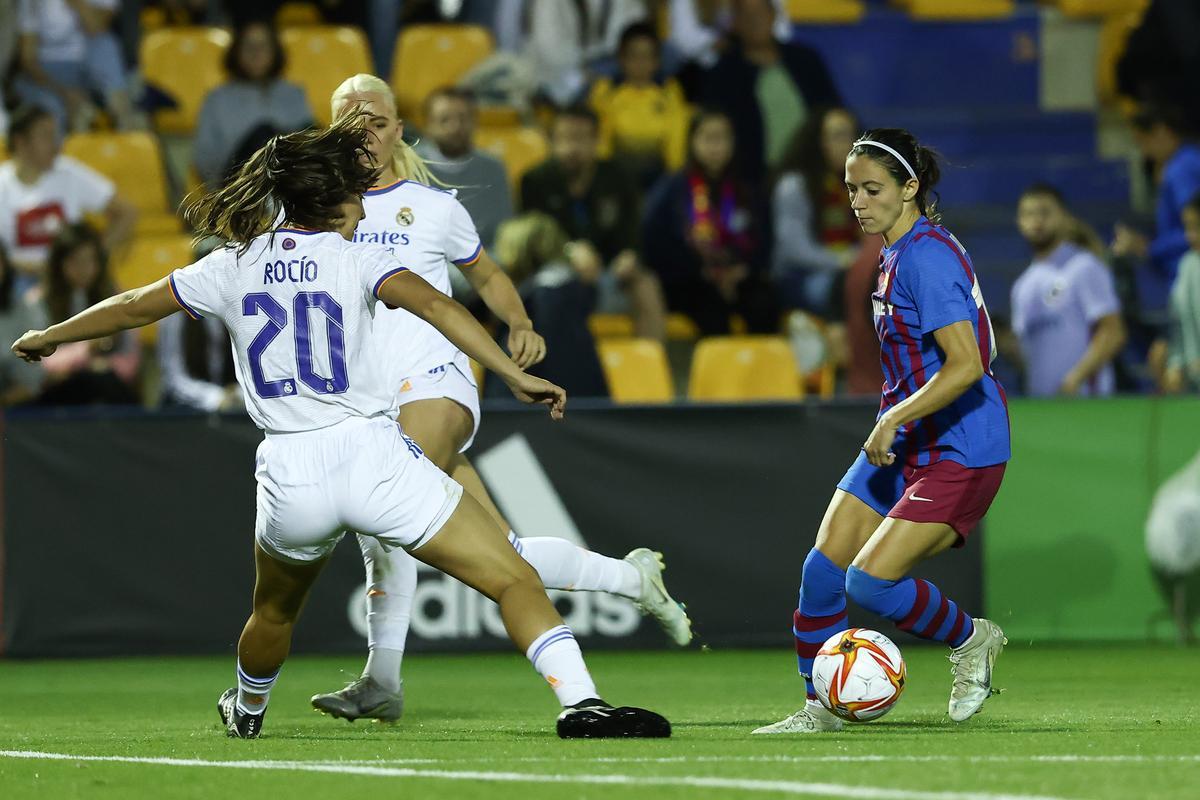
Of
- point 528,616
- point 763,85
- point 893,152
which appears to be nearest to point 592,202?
point 763,85

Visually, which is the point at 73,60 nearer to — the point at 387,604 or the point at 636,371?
the point at 636,371

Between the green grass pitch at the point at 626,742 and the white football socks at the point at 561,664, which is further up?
the white football socks at the point at 561,664

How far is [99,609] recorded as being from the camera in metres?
10.5

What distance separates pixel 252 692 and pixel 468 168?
6.42 meters

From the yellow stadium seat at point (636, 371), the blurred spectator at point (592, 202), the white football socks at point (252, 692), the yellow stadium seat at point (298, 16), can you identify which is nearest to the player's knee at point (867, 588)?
the white football socks at point (252, 692)

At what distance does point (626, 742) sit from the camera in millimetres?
5664

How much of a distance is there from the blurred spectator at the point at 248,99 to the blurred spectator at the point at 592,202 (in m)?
1.90

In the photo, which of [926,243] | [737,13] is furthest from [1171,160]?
[926,243]

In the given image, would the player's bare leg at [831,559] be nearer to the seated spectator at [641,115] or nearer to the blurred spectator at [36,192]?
the blurred spectator at [36,192]

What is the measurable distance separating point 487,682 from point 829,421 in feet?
8.36

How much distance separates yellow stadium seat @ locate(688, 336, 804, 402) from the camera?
41.0 feet

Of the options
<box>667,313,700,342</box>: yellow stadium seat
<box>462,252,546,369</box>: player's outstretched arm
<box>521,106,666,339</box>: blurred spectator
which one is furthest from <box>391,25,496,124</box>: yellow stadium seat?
<box>462,252,546,369</box>: player's outstretched arm

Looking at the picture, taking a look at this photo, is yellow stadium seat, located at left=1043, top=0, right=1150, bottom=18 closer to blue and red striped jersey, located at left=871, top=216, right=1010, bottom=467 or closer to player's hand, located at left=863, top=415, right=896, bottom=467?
blue and red striped jersey, located at left=871, top=216, right=1010, bottom=467

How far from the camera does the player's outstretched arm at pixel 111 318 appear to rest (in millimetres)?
5840
